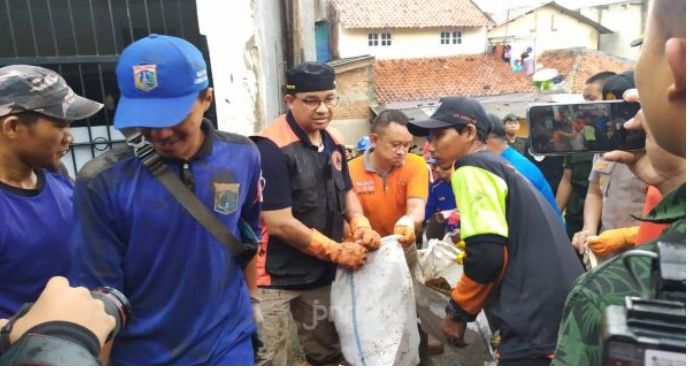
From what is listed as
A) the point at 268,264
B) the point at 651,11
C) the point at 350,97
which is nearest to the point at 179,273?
the point at 268,264

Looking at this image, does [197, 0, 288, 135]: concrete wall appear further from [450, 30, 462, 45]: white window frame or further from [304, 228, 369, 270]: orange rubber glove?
[450, 30, 462, 45]: white window frame

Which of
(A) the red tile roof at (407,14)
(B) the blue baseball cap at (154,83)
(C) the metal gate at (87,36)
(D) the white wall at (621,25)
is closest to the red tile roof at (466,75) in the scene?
(A) the red tile roof at (407,14)

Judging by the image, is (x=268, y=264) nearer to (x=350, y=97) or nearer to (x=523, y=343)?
(x=523, y=343)

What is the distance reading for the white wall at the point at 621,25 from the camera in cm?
3181

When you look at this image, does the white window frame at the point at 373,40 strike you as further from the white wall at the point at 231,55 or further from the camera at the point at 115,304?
the camera at the point at 115,304

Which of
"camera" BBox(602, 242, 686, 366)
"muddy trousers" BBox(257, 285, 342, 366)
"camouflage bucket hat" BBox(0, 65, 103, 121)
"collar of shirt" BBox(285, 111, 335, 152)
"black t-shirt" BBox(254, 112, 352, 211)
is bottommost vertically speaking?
"muddy trousers" BBox(257, 285, 342, 366)

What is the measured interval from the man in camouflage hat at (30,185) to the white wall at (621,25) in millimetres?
35603

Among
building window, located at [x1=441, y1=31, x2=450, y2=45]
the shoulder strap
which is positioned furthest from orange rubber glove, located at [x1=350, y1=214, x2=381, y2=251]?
building window, located at [x1=441, y1=31, x2=450, y2=45]

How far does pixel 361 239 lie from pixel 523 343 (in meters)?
0.99

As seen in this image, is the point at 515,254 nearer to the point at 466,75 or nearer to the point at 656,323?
the point at 656,323

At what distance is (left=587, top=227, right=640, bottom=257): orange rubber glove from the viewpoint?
8.63 ft

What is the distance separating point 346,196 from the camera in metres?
3.11

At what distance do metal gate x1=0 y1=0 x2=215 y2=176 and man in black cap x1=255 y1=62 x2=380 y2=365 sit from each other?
1.79 meters

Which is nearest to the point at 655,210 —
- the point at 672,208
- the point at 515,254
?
the point at 672,208
